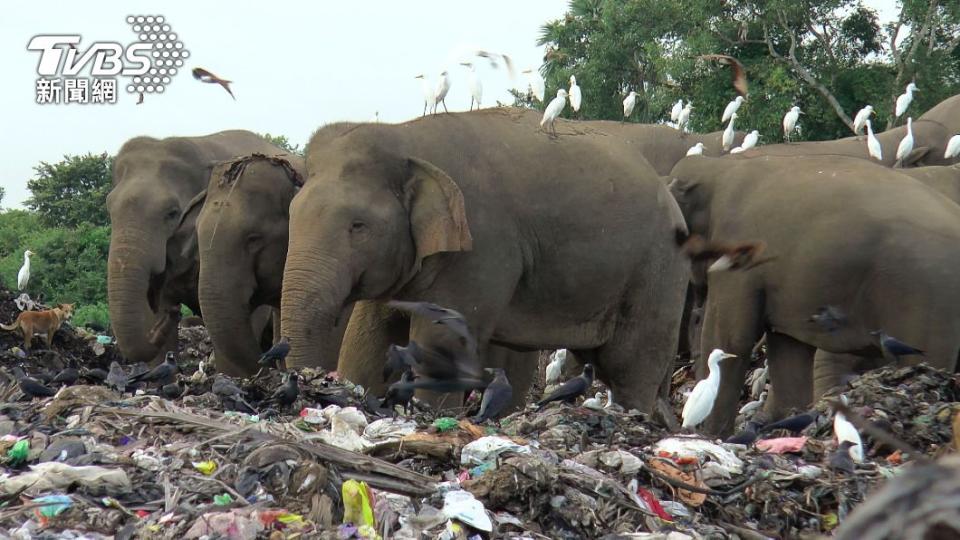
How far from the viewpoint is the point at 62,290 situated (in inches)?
835

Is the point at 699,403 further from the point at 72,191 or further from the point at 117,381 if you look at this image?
the point at 72,191

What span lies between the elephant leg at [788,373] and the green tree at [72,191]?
18.0 m

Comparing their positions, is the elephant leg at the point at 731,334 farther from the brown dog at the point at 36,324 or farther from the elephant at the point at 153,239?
the brown dog at the point at 36,324

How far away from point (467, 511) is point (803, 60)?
18431mm

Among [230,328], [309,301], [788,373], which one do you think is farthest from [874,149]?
[309,301]

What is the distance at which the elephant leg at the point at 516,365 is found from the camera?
9.85m

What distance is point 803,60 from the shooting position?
72.8 feet

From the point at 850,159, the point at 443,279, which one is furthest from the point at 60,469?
the point at 850,159

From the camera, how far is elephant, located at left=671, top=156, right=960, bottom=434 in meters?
9.23

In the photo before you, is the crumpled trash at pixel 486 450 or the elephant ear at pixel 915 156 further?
the elephant ear at pixel 915 156

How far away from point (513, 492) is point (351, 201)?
3.50m

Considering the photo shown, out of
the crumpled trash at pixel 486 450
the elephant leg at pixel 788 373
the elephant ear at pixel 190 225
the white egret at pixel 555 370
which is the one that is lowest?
the white egret at pixel 555 370

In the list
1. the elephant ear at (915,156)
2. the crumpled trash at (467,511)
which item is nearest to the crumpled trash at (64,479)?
the crumpled trash at (467,511)

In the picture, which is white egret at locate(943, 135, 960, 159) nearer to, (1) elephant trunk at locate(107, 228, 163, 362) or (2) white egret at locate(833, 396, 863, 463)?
(1) elephant trunk at locate(107, 228, 163, 362)
